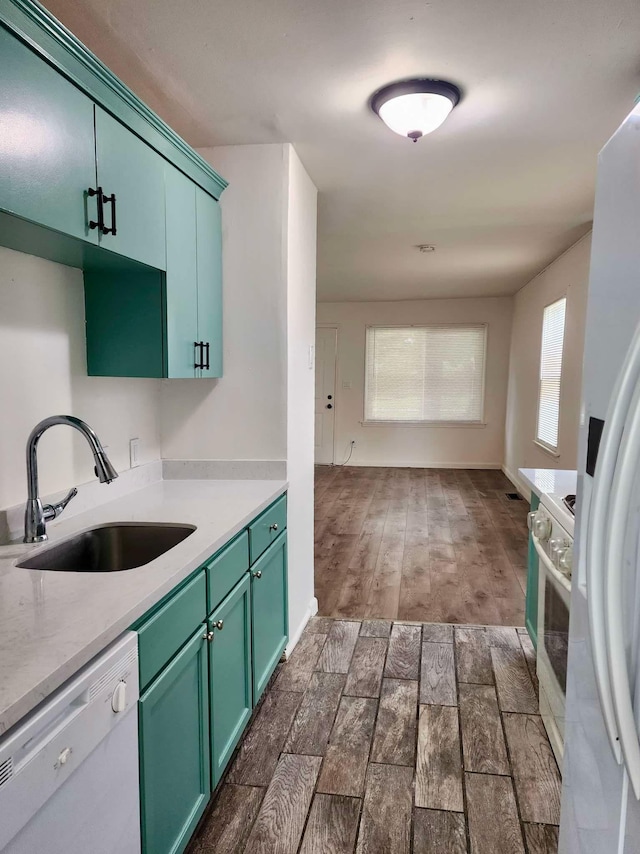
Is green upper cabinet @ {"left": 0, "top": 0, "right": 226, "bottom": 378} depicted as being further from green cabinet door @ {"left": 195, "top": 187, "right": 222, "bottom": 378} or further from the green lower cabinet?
the green lower cabinet

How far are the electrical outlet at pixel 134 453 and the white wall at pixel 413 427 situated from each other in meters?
5.75

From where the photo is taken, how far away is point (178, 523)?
1.86m

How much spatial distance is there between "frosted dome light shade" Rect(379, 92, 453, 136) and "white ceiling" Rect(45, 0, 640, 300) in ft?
0.27

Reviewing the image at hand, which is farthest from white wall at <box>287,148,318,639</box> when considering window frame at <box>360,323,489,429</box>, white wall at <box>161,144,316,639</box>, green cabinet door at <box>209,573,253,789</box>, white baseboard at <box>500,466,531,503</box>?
window frame at <box>360,323,489,429</box>

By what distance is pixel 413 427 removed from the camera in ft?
26.1

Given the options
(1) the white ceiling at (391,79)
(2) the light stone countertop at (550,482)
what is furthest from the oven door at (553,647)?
(1) the white ceiling at (391,79)

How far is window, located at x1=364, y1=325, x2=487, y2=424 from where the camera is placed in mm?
7742

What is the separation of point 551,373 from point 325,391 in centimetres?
365

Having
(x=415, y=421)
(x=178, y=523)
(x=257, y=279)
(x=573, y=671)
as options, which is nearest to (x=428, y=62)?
(x=257, y=279)

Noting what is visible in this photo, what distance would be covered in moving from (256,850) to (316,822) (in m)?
0.21

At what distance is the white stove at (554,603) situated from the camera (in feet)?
6.02

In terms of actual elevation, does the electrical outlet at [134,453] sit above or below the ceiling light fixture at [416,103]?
below

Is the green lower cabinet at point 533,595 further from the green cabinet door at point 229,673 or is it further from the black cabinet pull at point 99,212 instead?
the black cabinet pull at point 99,212

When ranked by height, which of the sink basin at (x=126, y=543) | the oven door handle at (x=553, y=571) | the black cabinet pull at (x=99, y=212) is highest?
the black cabinet pull at (x=99, y=212)
